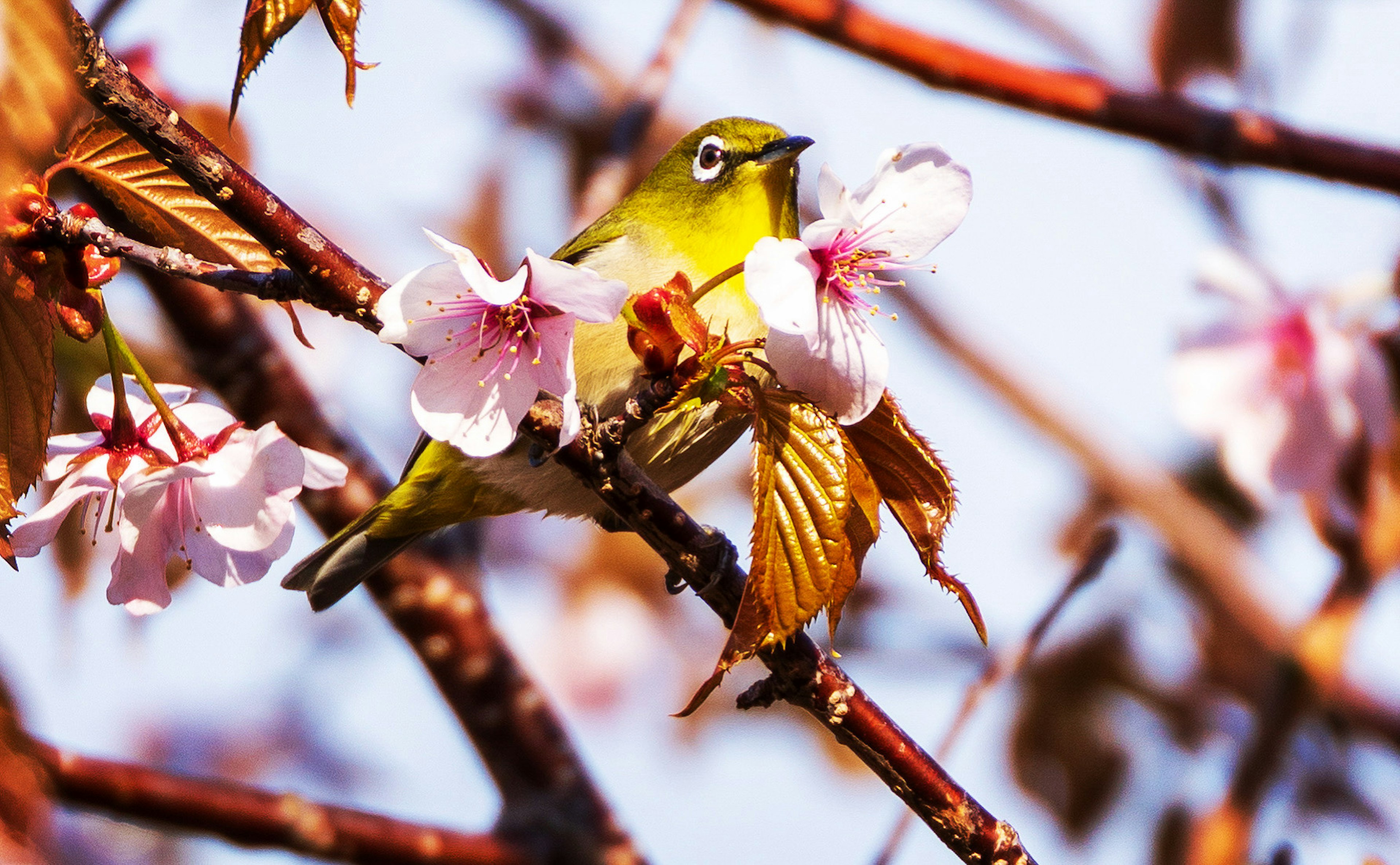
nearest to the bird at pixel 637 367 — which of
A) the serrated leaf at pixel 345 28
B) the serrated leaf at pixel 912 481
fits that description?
the serrated leaf at pixel 912 481

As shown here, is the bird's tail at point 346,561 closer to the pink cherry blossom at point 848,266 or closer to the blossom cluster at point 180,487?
the blossom cluster at point 180,487

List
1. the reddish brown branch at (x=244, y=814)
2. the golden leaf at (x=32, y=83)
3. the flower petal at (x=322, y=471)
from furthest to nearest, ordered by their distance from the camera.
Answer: the reddish brown branch at (x=244, y=814) → the flower petal at (x=322, y=471) → the golden leaf at (x=32, y=83)

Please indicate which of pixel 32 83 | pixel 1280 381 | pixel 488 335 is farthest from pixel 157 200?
pixel 1280 381

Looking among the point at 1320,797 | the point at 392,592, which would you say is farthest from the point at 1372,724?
the point at 392,592

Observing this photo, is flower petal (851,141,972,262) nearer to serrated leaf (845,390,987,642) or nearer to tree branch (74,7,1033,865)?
serrated leaf (845,390,987,642)

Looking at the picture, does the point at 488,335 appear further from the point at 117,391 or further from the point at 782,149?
the point at 782,149

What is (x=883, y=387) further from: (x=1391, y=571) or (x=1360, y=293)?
(x=1360, y=293)
